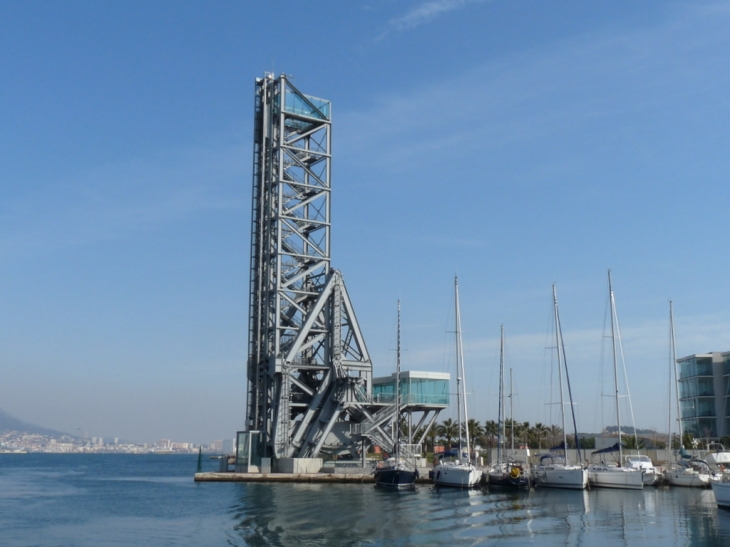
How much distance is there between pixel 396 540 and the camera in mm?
30828

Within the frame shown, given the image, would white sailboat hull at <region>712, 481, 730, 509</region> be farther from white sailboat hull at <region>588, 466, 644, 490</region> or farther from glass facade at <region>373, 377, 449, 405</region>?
glass facade at <region>373, 377, 449, 405</region>

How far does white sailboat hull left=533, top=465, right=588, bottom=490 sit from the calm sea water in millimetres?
1562

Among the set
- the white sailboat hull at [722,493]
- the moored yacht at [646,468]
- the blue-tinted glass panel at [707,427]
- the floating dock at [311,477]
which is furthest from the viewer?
the blue-tinted glass panel at [707,427]

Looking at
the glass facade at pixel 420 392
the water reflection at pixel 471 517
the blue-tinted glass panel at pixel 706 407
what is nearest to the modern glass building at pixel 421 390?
the glass facade at pixel 420 392

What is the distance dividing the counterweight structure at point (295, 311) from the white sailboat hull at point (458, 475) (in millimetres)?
10746

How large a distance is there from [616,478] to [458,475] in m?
11.0

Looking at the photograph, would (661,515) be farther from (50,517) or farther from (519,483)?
(50,517)

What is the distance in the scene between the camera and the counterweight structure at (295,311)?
63.6m

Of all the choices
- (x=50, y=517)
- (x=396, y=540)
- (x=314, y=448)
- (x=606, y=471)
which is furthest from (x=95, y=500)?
(x=606, y=471)

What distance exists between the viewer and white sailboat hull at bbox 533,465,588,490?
53969mm

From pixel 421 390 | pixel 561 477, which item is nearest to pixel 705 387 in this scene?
pixel 421 390

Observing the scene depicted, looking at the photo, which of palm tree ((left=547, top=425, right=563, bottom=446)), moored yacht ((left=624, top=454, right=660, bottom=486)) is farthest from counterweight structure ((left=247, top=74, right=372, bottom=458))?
palm tree ((left=547, top=425, right=563, bottom=446))

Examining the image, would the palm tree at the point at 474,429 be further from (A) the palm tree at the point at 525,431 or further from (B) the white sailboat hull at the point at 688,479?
(B) the white sailboat hull at the point at 688,479

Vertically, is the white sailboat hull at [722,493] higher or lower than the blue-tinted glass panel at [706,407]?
lower
